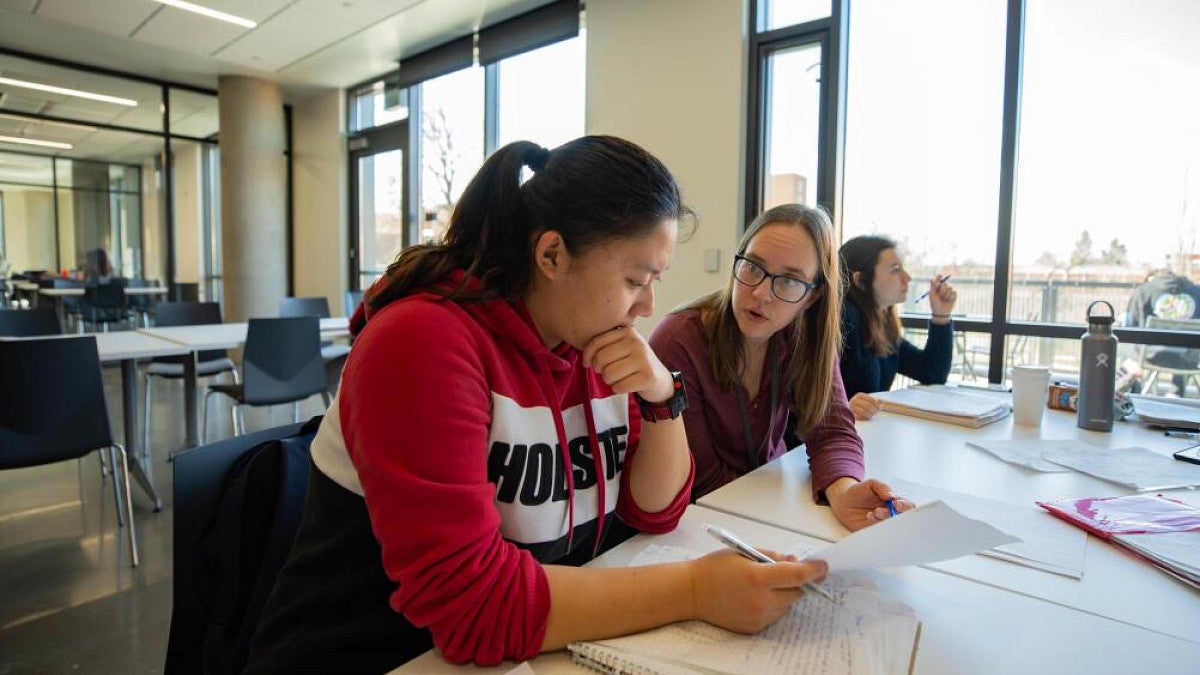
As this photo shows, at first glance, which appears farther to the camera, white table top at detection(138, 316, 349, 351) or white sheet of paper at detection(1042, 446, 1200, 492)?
white table top at detection(138, 316, 349, 351)

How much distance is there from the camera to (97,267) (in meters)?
6.71

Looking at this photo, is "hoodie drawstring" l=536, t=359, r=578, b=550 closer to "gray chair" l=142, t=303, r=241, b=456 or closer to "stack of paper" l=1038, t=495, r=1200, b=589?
"stack of paper" l=1038, t=495, r=1200, b=589

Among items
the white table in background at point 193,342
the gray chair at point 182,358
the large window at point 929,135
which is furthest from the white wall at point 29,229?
the large window at point 929,135

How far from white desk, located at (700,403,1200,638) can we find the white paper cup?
40 mm

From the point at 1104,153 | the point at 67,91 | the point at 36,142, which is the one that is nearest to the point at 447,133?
the point at 67,91

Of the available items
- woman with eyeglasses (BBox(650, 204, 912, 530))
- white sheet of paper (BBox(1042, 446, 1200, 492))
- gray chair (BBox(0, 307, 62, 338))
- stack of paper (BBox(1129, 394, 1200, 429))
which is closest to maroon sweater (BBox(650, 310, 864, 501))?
woman with eyeglasses (BBox(650, 204, 912, 530))

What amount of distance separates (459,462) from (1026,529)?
95cm

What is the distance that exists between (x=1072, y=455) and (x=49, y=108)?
26.6 feet

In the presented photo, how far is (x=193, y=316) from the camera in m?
4.15

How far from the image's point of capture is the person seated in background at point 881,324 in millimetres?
2340

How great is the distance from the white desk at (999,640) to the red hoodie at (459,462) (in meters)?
0.07

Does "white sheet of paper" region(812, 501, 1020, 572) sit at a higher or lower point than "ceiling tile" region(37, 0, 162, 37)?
lower

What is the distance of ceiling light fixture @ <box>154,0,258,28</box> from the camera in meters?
4.51

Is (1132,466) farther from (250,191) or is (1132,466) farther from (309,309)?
(250,191)
